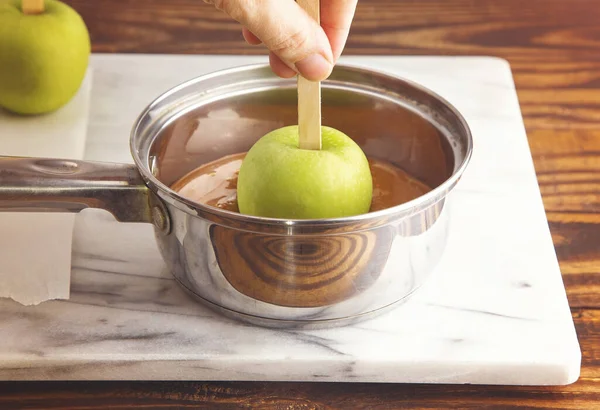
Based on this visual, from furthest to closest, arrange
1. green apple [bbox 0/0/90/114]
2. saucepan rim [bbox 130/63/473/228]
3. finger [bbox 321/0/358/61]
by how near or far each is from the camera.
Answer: green apple [bbox 0/0/90/114], finger [bbox 321/0/358/61], saucepan rim [bbox 130/63/473/228]

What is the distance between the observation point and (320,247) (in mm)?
560

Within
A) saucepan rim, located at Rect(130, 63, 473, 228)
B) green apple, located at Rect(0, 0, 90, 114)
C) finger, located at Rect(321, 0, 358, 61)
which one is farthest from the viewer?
green apple, located at Rect(0, 0, 90, 114)

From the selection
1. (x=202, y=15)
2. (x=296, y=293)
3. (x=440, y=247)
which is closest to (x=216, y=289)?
(x=296, y=293)

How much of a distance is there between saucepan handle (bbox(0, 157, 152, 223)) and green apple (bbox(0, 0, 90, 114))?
0.26 meters

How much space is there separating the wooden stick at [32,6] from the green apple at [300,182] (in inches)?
13.7

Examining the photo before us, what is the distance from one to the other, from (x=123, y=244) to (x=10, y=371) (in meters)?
0.16

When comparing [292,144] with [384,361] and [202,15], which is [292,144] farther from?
[202,15]

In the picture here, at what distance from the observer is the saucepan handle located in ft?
1.96

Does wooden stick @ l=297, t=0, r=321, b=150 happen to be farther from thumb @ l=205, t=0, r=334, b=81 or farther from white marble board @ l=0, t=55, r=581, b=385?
white marble board @ l=0, t=55, r=581, b=385

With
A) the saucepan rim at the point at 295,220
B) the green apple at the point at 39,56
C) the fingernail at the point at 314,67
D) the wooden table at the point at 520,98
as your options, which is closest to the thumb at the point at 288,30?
the fingernail at the point at 314,67

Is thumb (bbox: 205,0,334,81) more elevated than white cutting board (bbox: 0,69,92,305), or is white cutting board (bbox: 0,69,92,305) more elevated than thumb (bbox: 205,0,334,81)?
thumb (bbox: 205,0,334,81)

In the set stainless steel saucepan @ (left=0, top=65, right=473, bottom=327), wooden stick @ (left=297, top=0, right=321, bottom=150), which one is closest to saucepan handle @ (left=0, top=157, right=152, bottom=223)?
stainless steel saucepan @ (left=0, top=65, right=473, bottom=327)

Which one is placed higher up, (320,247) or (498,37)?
(498,37)

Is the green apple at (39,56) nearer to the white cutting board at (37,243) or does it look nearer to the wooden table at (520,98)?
the white cutting board at (37,243)
